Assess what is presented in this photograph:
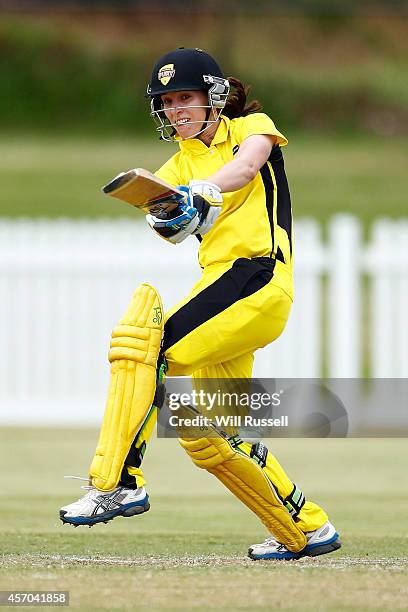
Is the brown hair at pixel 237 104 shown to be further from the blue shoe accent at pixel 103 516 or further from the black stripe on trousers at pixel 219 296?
the blue shoe accent at pixel 103 516

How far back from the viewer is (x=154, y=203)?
4.46 metres

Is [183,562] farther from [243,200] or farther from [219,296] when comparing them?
[243,200]

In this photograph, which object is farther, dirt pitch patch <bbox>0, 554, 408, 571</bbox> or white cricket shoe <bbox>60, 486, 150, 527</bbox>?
dirt pitch patch <bbox>0, 554, 408, 571</bbox>

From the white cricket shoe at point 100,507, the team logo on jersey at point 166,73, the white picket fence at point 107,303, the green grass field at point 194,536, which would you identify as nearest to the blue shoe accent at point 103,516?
the white cricket shoe at point 100,507

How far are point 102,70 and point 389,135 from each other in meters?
5.34

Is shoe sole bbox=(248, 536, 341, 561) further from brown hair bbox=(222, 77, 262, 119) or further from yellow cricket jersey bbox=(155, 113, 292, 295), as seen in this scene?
brown hair bbox=(222, 77, 262, 119)

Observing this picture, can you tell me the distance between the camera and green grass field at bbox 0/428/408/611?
4.20m

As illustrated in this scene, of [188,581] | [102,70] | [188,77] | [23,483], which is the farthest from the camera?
[102,70]

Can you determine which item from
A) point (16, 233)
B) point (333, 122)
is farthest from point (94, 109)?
point (16, 233)

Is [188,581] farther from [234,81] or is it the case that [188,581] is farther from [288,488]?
[234,81]

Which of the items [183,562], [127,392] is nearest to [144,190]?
[127,392]

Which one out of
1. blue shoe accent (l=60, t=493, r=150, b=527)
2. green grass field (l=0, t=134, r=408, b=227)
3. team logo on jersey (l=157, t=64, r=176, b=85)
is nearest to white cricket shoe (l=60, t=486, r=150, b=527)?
blue shoe accent (l=60, t=493, r=150, b=527)

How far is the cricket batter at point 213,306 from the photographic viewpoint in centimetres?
460

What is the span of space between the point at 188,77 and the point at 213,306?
0.81 m
